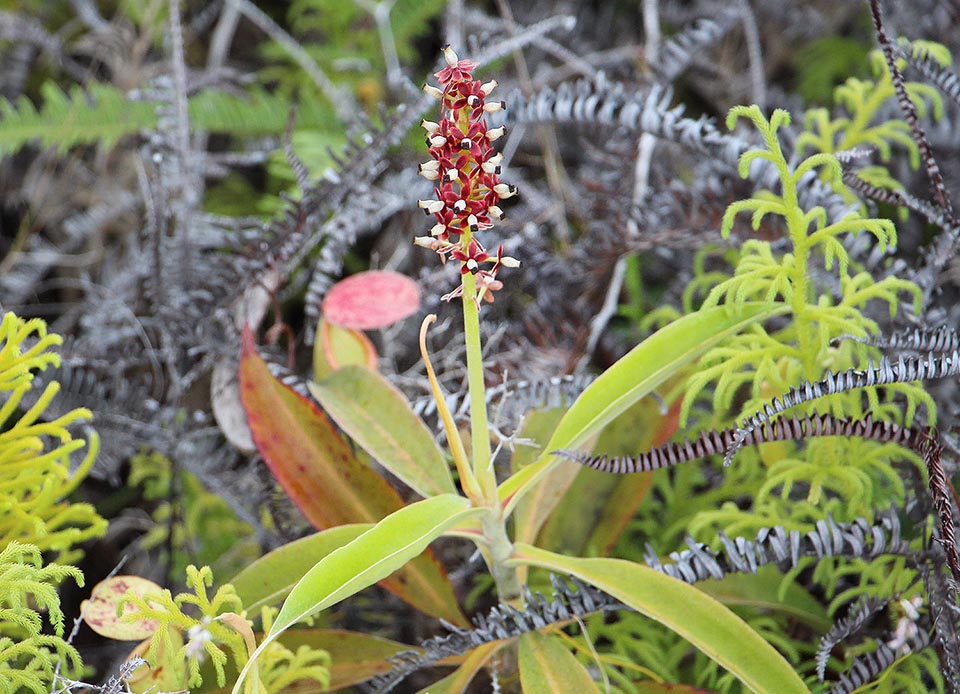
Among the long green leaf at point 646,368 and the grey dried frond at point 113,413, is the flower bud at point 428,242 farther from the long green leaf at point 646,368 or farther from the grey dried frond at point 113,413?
the grey dried frond at point 113,413

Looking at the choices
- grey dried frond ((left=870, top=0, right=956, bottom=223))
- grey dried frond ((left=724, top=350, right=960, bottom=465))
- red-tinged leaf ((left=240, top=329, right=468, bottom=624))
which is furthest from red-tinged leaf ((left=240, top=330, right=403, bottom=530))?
grey dried frond ((left=870, top=0, right=956, bottom=223))

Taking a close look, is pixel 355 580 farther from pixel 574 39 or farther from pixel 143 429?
pixel 574 39

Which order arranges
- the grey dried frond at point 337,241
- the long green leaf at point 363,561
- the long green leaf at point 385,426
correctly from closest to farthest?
the long green leaf at point 363,561
the long green leaf at point 385,426
the grey dried frond at point 337,241

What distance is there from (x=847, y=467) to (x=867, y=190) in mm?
288

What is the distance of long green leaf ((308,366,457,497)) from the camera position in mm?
948

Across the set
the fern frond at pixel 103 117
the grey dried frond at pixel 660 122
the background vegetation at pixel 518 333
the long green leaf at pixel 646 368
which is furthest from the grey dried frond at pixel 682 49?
the fern frond at pixel 103 117

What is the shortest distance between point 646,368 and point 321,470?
0.40 m

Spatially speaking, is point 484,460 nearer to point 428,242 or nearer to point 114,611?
point 428,242

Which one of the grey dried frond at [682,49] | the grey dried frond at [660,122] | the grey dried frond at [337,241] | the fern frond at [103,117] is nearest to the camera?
the grey dried frond at [660,122]

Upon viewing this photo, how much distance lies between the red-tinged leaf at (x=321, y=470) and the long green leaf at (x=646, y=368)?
19 centimetres

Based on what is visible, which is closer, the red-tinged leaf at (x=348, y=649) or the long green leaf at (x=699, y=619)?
the long green leaf at (x=699, y=619)

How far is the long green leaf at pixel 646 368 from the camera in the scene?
2.74 feet

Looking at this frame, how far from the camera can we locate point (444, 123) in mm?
767

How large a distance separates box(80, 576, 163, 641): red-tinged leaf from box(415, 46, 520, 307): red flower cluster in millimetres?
445
